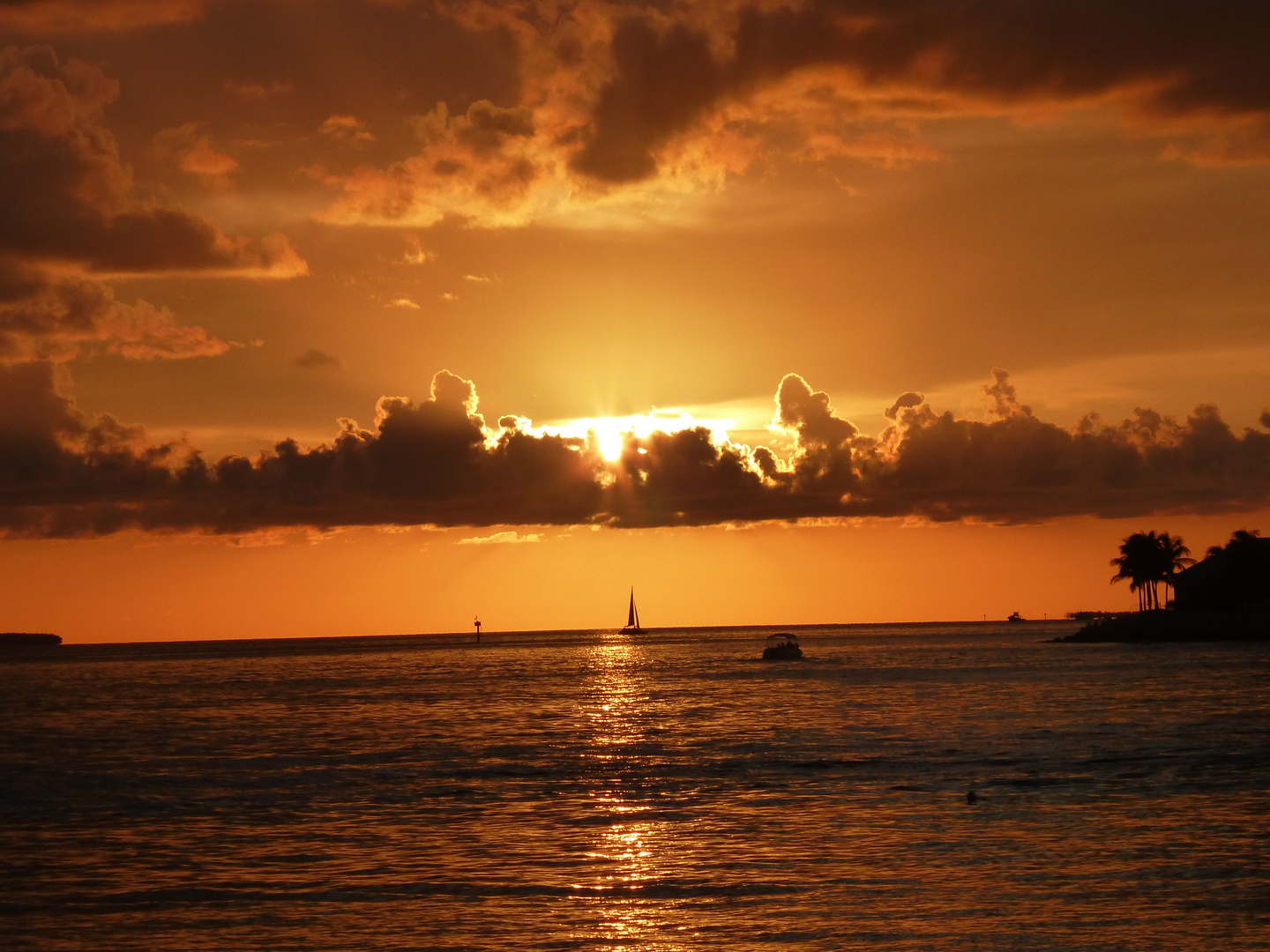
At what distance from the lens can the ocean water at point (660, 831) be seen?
26.5 metres

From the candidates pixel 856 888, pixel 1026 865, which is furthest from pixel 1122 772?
pixel 856 888

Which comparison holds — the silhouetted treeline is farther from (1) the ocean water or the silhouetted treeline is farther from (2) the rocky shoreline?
(1) the ocean water

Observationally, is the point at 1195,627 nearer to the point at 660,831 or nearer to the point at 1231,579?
the point at 1231,579

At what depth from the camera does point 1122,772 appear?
48750 mm

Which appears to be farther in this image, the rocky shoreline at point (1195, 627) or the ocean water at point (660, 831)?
the rocky shoreline at point (1195, 627)

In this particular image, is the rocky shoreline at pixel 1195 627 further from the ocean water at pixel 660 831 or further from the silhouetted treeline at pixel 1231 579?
the ocean water at pixel 660 831

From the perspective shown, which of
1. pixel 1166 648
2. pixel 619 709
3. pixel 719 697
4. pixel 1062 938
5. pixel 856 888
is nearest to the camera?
pixel 1062 938

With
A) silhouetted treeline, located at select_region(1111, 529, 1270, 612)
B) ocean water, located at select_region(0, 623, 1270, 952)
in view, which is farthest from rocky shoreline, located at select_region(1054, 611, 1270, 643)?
ocean water, located at select_region(0, 623, 1270, 952)

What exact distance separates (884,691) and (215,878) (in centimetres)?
8120

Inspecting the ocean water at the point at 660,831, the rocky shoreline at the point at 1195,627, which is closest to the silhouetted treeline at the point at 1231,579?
the rocky shoreline at the point at 1195,627

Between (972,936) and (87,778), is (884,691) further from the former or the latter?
(972,936)

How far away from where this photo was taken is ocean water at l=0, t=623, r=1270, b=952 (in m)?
26.5

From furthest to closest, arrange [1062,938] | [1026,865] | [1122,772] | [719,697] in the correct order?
[719,697]
[1122,772]
[1026,865]
[1062,938]

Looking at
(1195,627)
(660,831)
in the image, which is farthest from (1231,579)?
(660,831)
